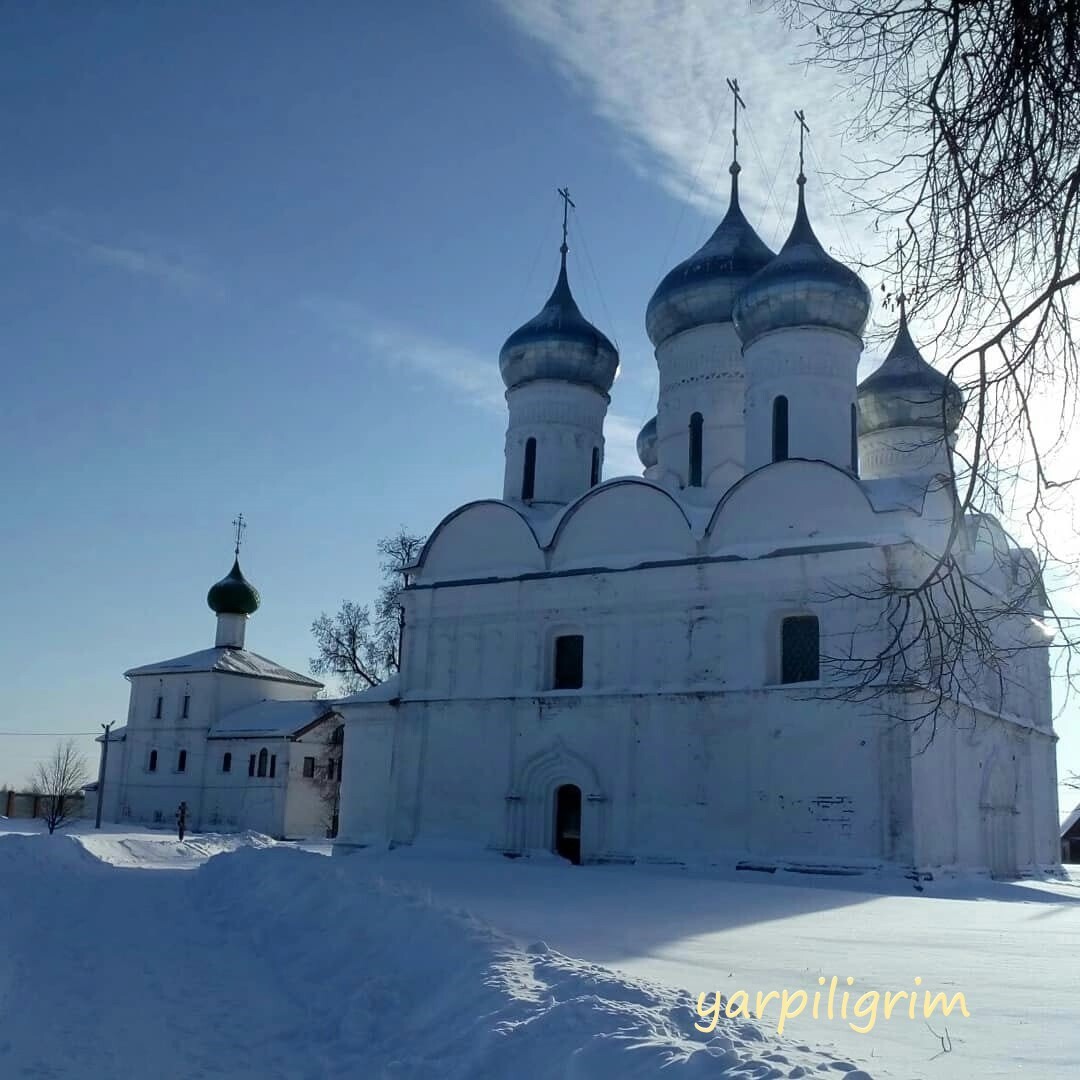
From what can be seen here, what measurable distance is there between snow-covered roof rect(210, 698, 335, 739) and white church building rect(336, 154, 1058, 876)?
12.6 meters

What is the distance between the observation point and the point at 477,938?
649 cm

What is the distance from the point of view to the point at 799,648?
1611 centimetres

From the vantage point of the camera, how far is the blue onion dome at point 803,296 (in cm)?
1755

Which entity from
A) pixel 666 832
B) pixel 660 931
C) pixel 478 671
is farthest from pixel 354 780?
pixel 660 931

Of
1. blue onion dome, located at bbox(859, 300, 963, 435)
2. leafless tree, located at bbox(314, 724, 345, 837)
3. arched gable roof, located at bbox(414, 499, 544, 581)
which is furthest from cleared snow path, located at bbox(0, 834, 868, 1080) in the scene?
leafless tree, located at bbox(314, 724, 345, 837)

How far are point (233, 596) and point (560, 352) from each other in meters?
19.8

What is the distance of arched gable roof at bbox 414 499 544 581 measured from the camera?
18.9 metres

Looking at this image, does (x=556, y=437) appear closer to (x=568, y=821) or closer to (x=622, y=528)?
(x=622, y=528)

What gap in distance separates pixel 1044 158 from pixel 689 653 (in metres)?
12.4

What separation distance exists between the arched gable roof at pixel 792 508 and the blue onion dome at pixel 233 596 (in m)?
23.9

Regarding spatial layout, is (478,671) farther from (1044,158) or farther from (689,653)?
(1044,158)

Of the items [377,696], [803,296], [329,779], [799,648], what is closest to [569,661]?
[799,648]

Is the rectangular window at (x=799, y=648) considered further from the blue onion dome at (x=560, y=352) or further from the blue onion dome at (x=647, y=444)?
the blue onion dome at (x=647, y=444)

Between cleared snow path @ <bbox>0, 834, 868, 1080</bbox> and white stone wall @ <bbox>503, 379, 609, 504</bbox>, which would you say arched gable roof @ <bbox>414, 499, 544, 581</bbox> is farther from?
cleared snow path @ <bbox>0, 834, 868, 1080</bbox>
